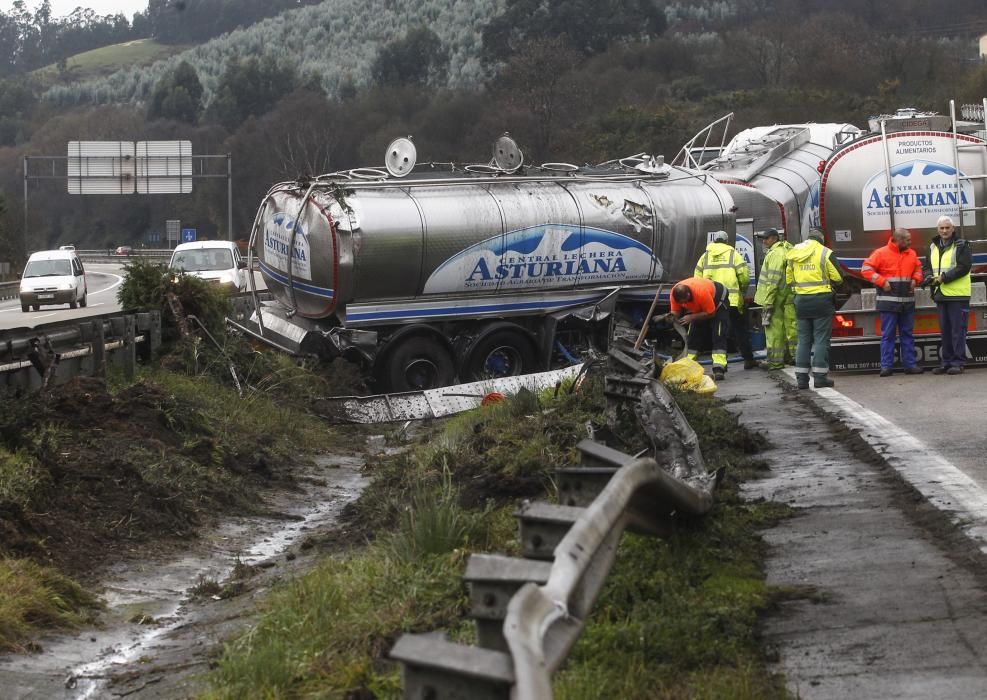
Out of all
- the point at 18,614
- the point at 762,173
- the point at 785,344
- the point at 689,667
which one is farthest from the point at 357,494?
the point at 762,173

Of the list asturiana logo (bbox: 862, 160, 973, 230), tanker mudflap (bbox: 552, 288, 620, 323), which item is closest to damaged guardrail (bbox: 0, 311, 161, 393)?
tanker mudflap (bbox: 552, 288, 620, 323)

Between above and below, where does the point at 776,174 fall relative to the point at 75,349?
above

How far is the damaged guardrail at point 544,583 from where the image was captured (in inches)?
135

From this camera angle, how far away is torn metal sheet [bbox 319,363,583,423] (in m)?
17.0

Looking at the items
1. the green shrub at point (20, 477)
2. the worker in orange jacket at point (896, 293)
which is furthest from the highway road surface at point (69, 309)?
the worker in orange jacket at point (896, 293)

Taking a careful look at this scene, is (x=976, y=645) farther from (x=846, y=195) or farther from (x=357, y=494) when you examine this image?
(x=846, y=195)

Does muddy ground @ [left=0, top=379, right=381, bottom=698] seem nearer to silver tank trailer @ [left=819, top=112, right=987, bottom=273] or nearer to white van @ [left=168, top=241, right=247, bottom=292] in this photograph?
silver tank trailer @ [left=819, top=112, right=987, bottom=273]

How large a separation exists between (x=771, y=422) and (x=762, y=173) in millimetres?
11919

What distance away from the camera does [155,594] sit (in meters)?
8.85

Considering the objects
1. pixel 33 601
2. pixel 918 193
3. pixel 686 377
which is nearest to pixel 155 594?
pixel 33 601

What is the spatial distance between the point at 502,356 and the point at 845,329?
4.99m

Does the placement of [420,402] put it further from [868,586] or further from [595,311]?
[868,586]

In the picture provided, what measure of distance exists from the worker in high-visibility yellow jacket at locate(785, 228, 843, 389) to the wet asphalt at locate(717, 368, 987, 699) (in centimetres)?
Result: 445

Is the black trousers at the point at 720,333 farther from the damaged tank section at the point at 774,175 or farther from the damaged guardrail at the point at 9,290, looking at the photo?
the damaged guardrail at the point at 9,290
